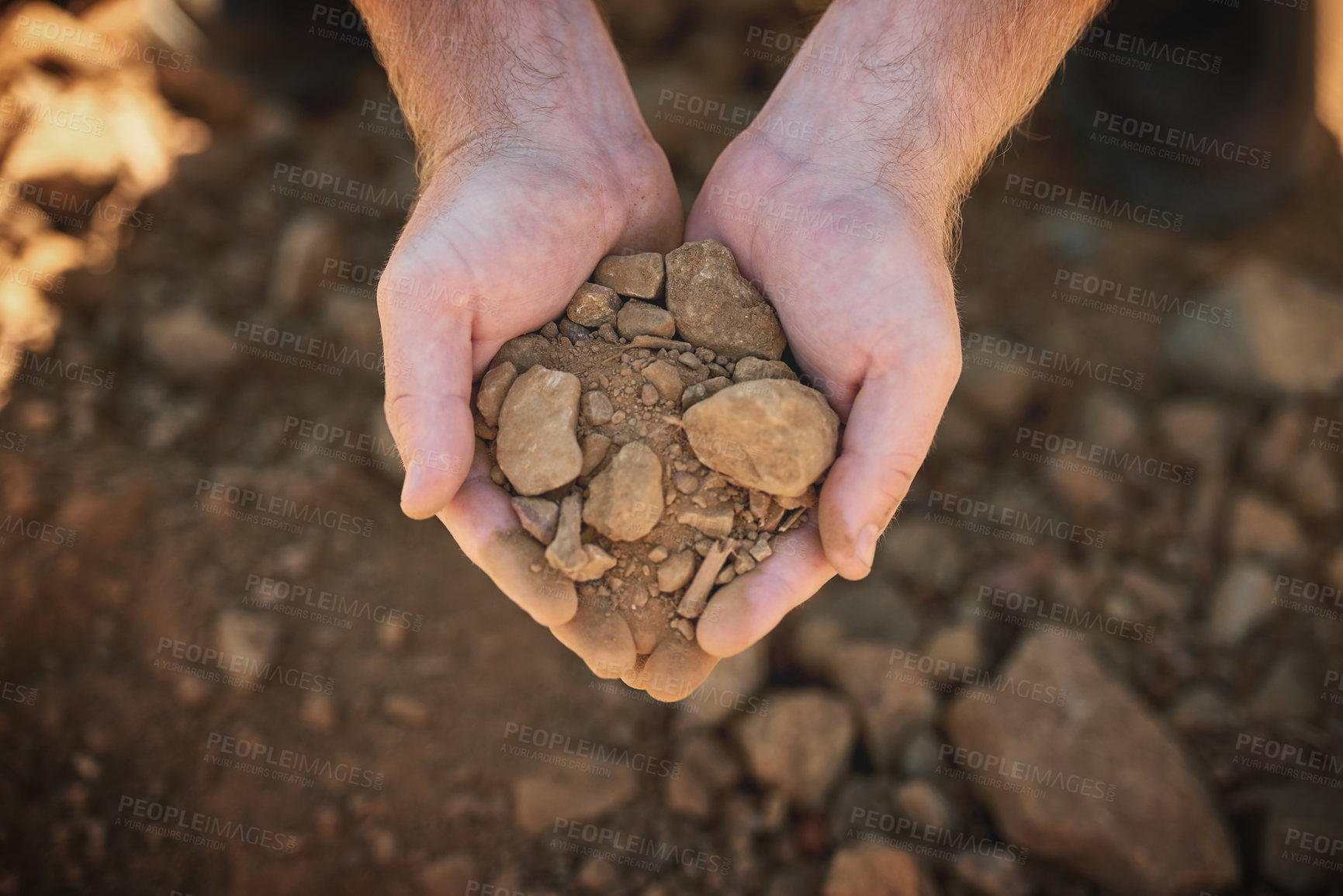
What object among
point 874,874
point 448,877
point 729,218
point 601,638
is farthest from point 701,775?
point 729,218

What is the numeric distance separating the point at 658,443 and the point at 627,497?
0.18 m

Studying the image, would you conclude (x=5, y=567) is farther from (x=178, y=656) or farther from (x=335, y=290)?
(x=335, y=290)

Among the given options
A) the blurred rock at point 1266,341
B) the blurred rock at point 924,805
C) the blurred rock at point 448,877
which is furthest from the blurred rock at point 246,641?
the blurred rock at point 1266,341

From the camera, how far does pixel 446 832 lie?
2.39 meters

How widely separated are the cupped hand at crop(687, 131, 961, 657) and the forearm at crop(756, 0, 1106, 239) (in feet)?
0.27

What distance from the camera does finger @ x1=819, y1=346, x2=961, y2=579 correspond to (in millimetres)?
1779

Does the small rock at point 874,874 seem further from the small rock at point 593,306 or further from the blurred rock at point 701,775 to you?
the small rock at point 593,306

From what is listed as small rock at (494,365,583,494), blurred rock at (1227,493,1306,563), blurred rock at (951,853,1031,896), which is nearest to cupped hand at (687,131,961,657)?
small rock at (494,365,583,494)

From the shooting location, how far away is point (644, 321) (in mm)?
2062

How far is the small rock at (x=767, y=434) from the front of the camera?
182 cm

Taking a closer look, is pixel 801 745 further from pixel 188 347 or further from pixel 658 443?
pixel 188 347

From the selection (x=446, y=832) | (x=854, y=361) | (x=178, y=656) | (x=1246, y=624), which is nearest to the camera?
(x=854, y=361)

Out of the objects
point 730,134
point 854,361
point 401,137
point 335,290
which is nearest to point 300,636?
point 335,290

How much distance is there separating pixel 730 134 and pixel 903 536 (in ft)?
6.56
